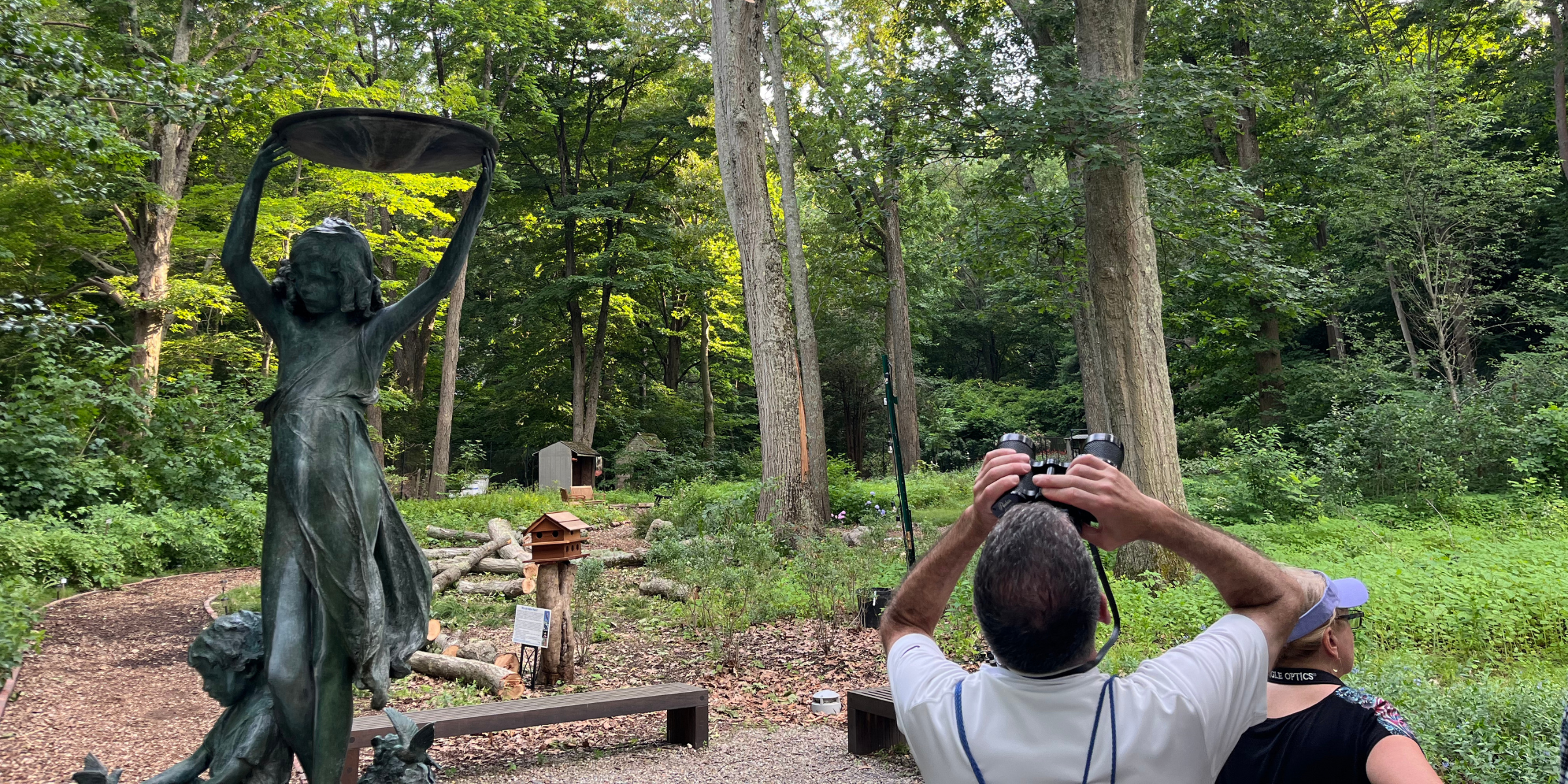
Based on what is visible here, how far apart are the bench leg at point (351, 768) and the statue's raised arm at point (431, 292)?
2474mm

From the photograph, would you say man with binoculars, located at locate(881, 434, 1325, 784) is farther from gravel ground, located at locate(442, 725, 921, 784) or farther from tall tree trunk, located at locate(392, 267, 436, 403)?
tall tree trunk, located at locate(392, 267, 436, 403)

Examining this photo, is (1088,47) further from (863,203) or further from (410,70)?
(410,70)

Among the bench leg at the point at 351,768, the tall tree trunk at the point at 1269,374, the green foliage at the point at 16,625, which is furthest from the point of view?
the tall tree trunk at the point at 1269,374

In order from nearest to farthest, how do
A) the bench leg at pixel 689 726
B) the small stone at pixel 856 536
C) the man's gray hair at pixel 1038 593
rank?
1. the man's gray hair at pixel 1038 593
2. the bench leg at pixel 689 726
3. the small stone at pixel 856 536

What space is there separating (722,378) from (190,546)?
69.4 feet

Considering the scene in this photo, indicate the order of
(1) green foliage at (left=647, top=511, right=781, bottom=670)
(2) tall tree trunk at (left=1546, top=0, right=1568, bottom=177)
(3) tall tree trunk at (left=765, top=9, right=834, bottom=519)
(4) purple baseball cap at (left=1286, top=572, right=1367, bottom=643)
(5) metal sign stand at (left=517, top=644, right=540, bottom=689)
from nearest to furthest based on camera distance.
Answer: (4) purple baseball cap at (left=1286, top=572, right=1367, bottom=643)
(5) metal sign stand at (left=517, top=644, right=540, bottom=689)
(1) green foliage at (left=647, top=511, right=781, bottom=670)
(3) tall tree trunk at (left=765, top=9, right=834, bottom=519)
(2) tall tree trunk at (left=1546, top=0, right=1568, bottom=177)

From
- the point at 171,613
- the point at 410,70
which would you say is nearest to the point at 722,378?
the point at 410,70

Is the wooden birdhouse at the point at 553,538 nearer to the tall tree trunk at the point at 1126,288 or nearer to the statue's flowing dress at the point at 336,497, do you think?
the statue's flowing dress at the point at 336,497

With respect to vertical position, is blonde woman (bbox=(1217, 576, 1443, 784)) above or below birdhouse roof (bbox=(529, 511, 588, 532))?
below

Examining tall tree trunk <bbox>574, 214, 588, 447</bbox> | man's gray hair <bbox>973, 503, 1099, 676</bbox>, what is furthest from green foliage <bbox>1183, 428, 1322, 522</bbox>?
tall tree trunk <bbox>574, 214, 588, 447</bbox>

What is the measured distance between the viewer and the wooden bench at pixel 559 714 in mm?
4488

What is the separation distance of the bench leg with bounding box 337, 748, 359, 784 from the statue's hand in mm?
2861

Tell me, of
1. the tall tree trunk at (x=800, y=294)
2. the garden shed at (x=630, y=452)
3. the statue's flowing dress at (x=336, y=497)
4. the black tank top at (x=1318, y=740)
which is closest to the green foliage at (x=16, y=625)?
the statue's flowing dress at (x=336, y=497)

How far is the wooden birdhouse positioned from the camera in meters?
6.51
